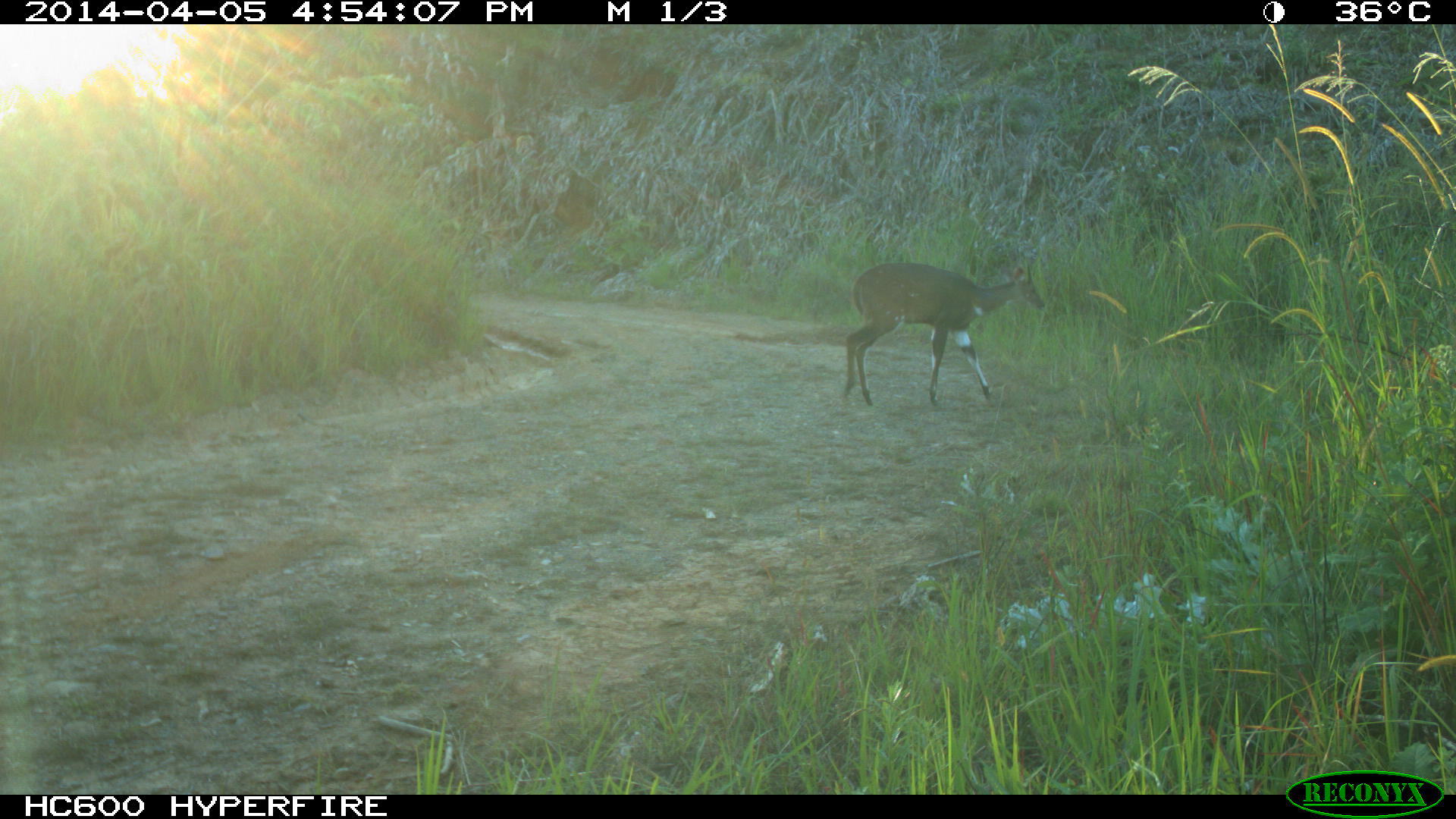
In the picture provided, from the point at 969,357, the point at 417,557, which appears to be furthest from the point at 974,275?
the point at 417,557

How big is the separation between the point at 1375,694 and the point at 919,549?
2037 millimetres

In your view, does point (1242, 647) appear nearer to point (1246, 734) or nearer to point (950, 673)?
point (1246, 734)

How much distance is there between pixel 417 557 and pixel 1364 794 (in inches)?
136

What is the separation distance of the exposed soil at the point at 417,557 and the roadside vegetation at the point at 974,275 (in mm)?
310

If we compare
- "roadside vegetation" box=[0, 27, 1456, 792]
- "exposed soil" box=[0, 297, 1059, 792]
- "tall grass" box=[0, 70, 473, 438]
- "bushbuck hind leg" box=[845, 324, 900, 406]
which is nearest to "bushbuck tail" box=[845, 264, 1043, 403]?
"bushbuck hind leg" box=[845, 324, 900, 406]

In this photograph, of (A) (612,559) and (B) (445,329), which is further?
(B) (445,329)

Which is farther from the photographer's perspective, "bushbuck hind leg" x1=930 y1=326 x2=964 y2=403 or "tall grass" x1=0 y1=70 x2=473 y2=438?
"bushbuck hind leg" x1=930 y1=326 x2=964 y2=403

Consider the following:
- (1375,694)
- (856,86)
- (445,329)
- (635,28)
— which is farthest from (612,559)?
(635,28)

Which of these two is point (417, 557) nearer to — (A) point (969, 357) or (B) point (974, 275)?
(A) point (969, 357)

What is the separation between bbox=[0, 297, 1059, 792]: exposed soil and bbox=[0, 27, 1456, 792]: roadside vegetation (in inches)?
12.2

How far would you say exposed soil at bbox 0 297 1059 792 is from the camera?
10.4ft

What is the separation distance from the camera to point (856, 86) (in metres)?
16.7

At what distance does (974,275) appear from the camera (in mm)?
13094
